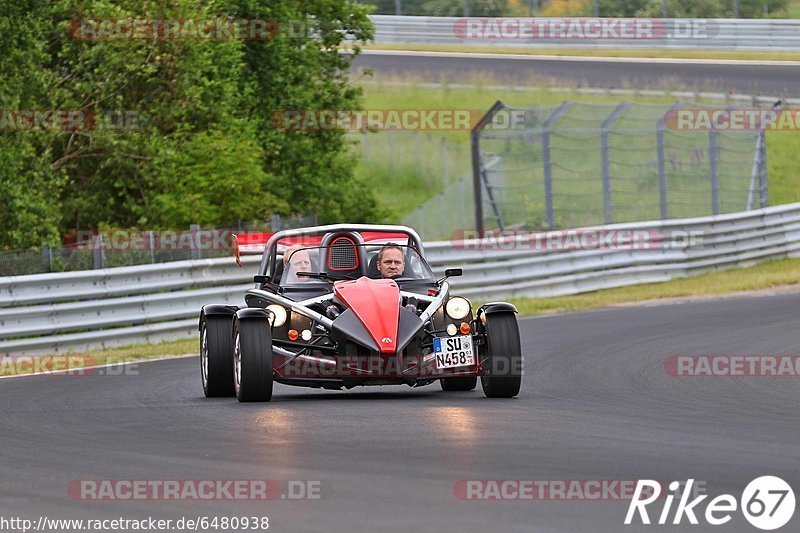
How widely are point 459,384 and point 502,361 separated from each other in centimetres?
117

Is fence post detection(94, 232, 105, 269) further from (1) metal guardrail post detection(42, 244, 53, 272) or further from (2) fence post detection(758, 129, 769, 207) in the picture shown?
(2) fence post detection(758, 129, 769, 207)

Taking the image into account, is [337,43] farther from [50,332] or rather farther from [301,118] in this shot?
[50,332]

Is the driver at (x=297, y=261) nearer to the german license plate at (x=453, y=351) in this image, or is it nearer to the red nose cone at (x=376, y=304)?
the red nose cone at (x=376, y=304)

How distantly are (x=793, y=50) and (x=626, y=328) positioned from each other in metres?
27.1

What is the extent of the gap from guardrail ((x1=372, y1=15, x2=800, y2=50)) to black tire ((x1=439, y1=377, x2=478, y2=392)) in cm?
3262

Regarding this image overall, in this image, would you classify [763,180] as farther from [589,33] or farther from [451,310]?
[589,33]

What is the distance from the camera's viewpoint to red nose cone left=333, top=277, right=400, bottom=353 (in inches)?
434

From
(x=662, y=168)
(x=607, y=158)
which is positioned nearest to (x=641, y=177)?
(x=662, y=168)

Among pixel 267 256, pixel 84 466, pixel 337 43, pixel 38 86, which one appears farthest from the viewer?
pixel 337 43

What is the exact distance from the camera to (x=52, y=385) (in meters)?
13.8

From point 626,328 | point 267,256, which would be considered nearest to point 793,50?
point 626,328

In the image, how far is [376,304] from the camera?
37.0ft

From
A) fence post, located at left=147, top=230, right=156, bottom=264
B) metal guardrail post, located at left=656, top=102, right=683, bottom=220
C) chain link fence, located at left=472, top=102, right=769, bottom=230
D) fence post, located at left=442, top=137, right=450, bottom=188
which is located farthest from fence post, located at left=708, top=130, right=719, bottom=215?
fence post, located at left=442, top=137, right=450, bottom=188

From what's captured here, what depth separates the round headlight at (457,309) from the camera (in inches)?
453
